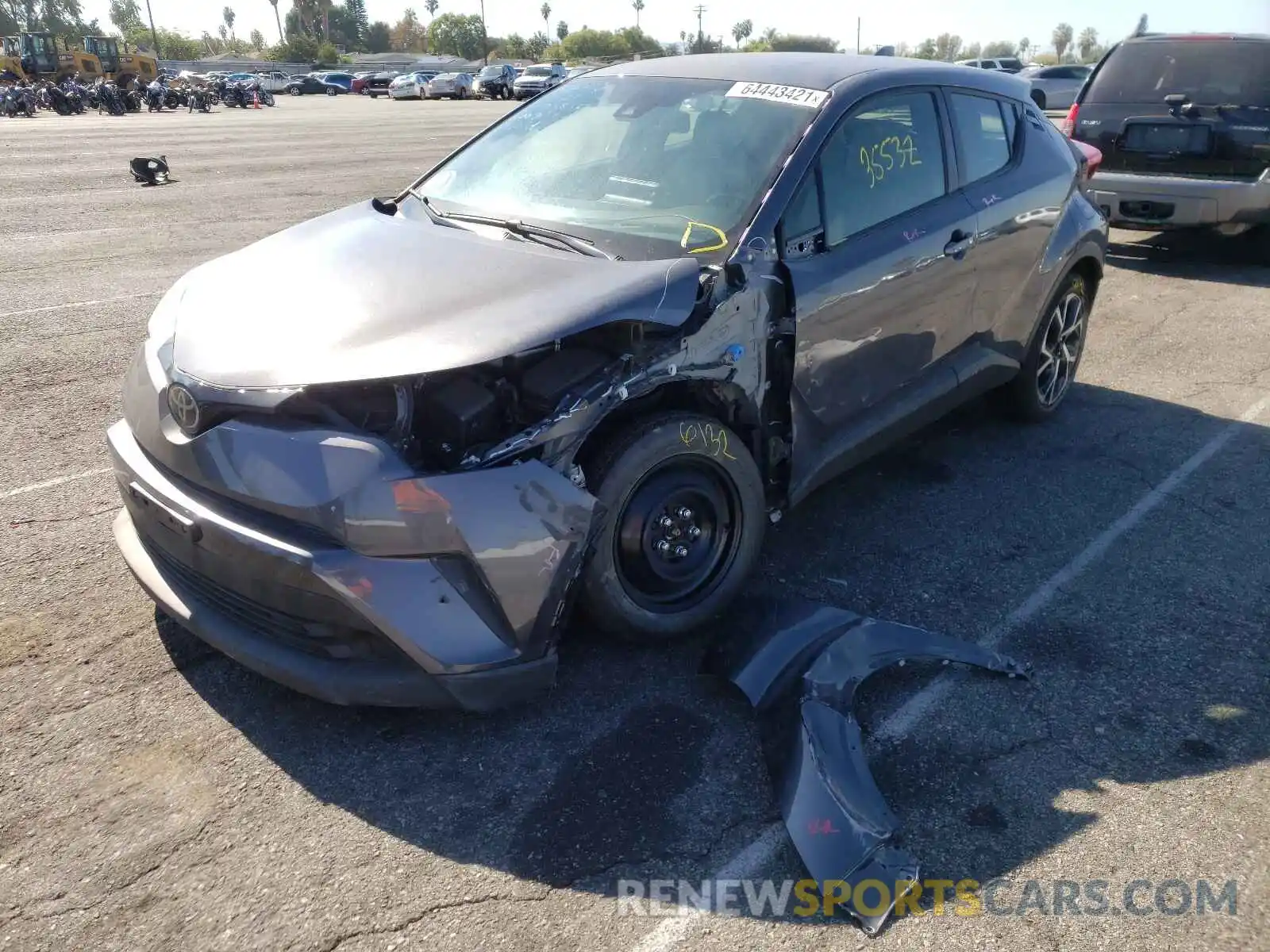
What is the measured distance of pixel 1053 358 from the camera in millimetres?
5289

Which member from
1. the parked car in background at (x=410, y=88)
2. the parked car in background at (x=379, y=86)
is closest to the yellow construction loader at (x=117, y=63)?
the parked car in background at (x=379, y=86)

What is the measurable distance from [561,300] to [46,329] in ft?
18.4

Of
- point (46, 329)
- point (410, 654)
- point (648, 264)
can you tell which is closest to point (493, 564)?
point (410, 654)

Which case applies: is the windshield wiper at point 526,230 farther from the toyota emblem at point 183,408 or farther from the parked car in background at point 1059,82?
the parked car in background at point 1059,82

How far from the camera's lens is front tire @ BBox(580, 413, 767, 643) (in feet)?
9.86

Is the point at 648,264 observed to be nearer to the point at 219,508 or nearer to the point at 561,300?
the point at 561,300

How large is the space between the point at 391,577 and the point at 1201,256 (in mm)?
9682

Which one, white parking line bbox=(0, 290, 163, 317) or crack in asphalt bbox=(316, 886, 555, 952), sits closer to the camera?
crack in asphalt bbox=(316, 886, 555, 952)

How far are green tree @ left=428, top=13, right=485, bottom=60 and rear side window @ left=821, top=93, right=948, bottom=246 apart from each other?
427ft

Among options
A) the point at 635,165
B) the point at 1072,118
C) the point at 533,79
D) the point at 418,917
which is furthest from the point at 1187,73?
the point at 533,79

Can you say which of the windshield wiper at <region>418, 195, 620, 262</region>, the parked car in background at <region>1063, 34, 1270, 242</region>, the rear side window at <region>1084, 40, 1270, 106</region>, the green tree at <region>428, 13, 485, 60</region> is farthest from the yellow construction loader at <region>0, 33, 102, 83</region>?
the green tree at <region>428, 13, 485, 60</region>

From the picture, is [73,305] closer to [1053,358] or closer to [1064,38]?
[1053,358]

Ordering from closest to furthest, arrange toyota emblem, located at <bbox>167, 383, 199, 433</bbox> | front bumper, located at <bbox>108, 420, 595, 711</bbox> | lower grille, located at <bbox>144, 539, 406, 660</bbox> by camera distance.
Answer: front bumper, located at <bbox>108, 420, 595, 711</bbox> → lower grille, located at <bbox>144, 539, 406, 660</bbox> → toyota emblem, located at <bbox>167, 383, 199, 433</bbox>

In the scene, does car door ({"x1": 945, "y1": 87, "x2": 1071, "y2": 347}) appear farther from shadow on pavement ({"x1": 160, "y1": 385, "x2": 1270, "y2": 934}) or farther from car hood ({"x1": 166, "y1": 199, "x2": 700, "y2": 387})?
car hood ({"x1": 166, "y1": 199, "x2": 700, "y2": 387})
